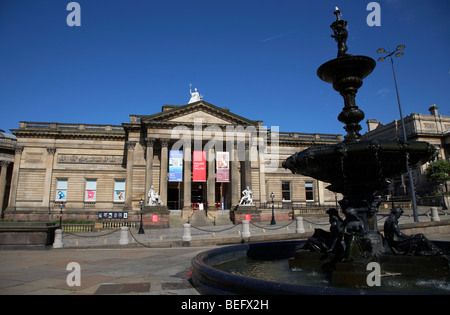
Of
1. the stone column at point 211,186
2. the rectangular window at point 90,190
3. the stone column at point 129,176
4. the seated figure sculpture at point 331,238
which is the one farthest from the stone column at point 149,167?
the seated figure sculpture at point 331,238

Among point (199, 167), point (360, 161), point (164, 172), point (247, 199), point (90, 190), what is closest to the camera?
point (360, 161)

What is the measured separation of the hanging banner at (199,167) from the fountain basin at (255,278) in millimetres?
24577

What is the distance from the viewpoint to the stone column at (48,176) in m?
36.2

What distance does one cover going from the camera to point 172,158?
110ft

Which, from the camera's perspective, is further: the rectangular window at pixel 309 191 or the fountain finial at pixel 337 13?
the rectangular window at pixel 309 191

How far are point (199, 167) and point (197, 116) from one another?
23.1 feet

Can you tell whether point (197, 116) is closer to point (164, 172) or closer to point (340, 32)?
point (164, 172)

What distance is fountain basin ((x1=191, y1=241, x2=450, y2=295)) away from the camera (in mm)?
3430

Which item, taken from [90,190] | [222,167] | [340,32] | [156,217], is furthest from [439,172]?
[90,190]

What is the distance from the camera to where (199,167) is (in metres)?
33.6

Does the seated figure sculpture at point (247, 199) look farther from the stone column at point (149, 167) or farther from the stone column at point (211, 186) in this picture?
the stone column at point (149, 167)

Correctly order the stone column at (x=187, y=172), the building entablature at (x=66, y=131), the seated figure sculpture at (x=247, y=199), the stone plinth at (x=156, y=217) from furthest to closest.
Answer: the building entablature at (x=66, y=131) → the stone column at (x=187, y=172) → the seated figure sculpture at (x=247, y=199) → the stone plinth at (x=156, y=217)

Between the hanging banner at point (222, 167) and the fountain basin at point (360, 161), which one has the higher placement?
the hanging banner at point (222, 167)

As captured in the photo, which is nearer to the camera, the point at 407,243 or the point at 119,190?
the point at 407,243
